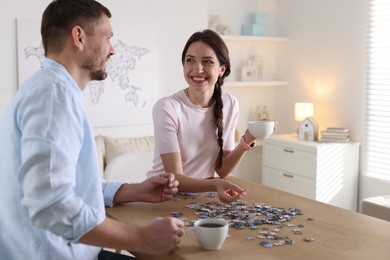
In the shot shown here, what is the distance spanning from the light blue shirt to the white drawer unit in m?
3.24

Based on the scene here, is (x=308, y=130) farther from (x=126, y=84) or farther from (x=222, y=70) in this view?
(x=222, y=70)

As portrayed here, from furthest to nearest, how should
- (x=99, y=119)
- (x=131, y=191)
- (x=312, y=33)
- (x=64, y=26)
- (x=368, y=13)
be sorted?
(x=312, y=33)
(x=368, y=13)
(x=99, y=119)
(x=131, y=191)
(x=64, y=26)

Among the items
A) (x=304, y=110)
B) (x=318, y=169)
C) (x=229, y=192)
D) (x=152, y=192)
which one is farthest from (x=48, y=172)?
(x=304, y=110)

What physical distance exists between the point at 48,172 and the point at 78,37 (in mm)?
432

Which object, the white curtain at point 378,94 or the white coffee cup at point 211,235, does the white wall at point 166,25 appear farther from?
the white coffee cup at point 211,235

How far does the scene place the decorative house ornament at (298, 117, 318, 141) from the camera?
15.8ft

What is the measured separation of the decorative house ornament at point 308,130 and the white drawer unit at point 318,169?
78 millimetres

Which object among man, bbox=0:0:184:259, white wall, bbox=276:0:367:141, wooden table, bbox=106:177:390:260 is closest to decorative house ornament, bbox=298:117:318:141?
white wall, bbox=276:0:367:141

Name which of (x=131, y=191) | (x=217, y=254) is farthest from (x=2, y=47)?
(x=217, y=254)

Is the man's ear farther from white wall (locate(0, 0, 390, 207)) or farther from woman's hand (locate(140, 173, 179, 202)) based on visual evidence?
white wall (locate(0, 0, 390, 207))

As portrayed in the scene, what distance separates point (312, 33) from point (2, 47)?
2.97m

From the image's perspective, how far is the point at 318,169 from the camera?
14.9 feet

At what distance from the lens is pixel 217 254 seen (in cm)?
142

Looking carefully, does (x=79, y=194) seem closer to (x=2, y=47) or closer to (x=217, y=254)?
(x=217, y=254)
